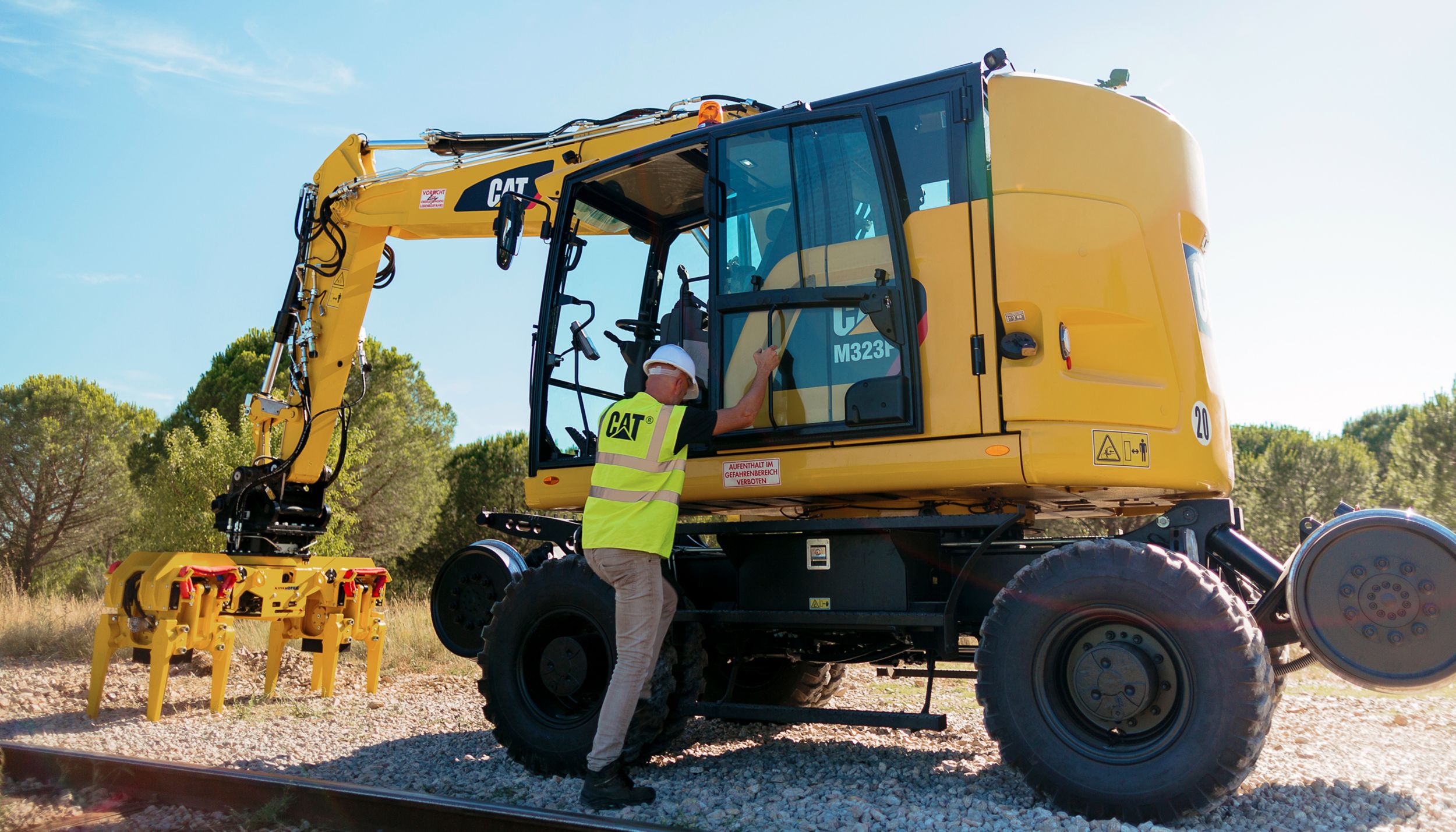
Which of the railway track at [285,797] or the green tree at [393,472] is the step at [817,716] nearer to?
the railway track at [285,797]

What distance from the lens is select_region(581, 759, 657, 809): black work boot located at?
456cm

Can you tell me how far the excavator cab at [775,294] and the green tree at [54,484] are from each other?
2361cm

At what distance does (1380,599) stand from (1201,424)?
104cm

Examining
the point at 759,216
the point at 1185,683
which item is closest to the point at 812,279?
the point at 759,216

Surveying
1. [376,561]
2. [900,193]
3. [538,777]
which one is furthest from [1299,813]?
[376,561]

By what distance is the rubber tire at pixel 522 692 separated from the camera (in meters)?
5.04

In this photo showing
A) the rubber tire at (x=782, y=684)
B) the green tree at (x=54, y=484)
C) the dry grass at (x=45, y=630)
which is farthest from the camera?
the green tree at (x=54, y=484)

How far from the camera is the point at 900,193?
15.7 feet

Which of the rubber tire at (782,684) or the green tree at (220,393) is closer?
the rubber tire at (782,684)

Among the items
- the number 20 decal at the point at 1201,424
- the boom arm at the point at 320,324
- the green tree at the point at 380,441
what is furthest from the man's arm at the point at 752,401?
the green tree at the point at 380,441

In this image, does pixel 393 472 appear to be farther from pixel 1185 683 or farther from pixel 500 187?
pixel 1185 683

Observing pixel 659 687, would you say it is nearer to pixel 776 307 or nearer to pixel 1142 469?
pixel 776 307

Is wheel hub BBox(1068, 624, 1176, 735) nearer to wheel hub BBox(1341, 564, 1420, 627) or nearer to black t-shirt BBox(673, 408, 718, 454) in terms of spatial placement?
wheel hub BBox(1341, 564, 1420, 627)

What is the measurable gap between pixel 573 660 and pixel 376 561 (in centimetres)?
2137
